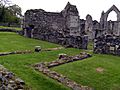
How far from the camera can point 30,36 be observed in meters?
35.8

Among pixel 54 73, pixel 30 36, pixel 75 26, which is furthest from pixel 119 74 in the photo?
pixel 75 26

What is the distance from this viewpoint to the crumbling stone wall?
30636 millimetres

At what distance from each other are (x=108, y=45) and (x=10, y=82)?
47.0ft

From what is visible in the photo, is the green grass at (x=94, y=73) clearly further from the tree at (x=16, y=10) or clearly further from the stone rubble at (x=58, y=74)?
the tree at (x=16, y=10)

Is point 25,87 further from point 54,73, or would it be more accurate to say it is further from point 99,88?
point 99,88

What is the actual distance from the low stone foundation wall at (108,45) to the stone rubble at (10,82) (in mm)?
13196

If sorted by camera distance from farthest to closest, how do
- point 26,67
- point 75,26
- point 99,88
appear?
point 75,26 → point 26,67 → point 99,88

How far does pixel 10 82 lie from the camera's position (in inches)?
566

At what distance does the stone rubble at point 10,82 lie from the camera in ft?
45.8

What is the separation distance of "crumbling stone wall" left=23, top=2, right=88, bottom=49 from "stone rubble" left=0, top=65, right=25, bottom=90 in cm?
1562

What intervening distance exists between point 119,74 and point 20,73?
6.79 meters

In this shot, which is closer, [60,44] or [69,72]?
[69,72]

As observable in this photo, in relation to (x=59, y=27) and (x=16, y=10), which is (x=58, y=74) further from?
(x=16, y=10)

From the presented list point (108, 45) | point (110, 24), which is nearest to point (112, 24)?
point (110, 24)
